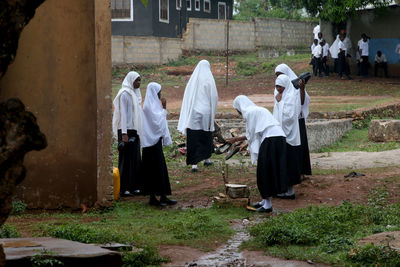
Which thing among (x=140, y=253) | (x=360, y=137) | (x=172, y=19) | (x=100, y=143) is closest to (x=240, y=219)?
(x=100, y=143)

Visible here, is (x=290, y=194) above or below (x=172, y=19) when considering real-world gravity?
below

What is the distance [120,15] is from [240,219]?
21676 millimetres

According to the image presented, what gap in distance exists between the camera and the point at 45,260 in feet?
14.7

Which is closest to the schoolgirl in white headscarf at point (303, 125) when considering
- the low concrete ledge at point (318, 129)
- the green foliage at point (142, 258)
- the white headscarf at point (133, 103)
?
the white headscarf at point (133, 103)

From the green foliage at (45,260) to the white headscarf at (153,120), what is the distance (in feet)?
13.1

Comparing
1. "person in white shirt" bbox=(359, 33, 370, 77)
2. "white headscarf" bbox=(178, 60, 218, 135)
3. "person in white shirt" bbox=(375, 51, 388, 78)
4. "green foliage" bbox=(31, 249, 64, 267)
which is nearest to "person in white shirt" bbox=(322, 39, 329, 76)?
"person in white shirt" bbox=(359, 33, 370, 77)

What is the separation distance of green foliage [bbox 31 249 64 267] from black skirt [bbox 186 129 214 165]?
20.7 ft

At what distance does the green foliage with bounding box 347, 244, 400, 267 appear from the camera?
5285 mm

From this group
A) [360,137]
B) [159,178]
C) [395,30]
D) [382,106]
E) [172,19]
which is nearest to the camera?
[159,178]

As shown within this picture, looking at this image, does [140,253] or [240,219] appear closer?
[140,253]

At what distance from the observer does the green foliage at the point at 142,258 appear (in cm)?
548

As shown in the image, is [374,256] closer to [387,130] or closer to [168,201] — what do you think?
[168,201]

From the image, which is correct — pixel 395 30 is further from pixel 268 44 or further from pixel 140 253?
pixel 140 253

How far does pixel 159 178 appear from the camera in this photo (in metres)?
8.42
